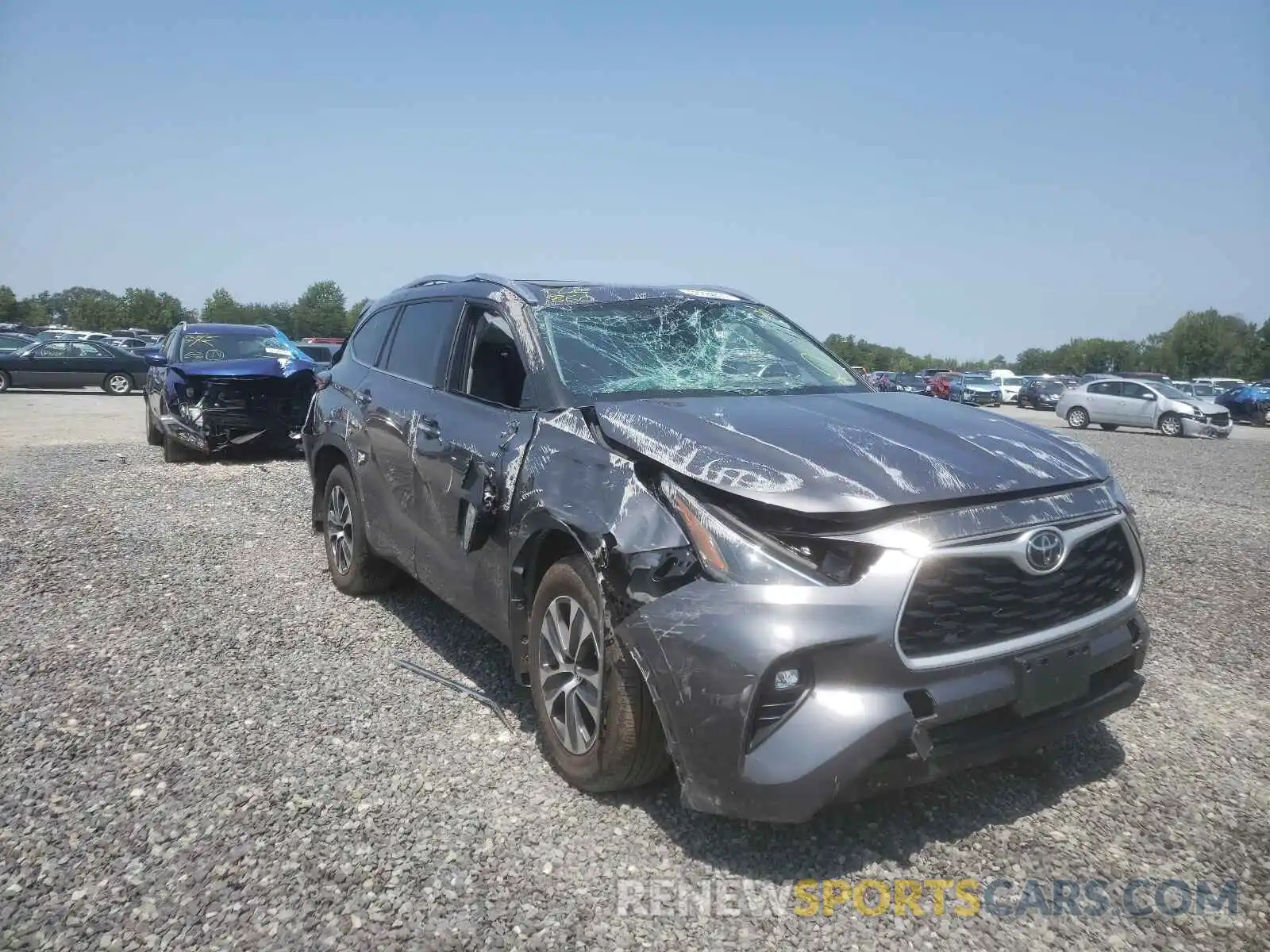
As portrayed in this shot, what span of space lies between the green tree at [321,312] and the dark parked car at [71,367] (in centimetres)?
6048

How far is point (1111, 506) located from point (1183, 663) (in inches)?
82.0

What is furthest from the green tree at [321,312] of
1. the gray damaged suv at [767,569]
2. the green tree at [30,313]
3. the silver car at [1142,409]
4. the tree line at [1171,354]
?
the gray damaged suv at [767,569]

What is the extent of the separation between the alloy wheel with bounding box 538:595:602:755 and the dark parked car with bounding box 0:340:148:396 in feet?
89.3

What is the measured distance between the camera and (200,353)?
38.7 ft

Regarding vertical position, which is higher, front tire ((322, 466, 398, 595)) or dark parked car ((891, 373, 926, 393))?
front tire ((322, 466, 398, 595))

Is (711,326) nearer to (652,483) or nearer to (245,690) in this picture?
(652,483)

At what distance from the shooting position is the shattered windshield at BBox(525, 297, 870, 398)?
370cm

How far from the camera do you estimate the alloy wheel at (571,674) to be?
119 inches

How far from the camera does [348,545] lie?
5.52 m

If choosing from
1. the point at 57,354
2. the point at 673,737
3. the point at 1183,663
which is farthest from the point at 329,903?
the point at 57,354

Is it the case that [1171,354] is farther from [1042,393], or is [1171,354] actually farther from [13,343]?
[13,343]

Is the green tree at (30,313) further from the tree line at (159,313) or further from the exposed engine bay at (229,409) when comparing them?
the exposed engine bay at (229,409)

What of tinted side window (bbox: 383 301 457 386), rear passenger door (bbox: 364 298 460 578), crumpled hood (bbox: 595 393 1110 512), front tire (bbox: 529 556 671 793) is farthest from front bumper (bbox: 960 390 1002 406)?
front tire (bbox: 529 556 671 793)

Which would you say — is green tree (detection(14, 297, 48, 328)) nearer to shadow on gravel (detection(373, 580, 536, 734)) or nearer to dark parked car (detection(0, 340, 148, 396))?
dark parked car (detection(0, 340, 148, 396))
